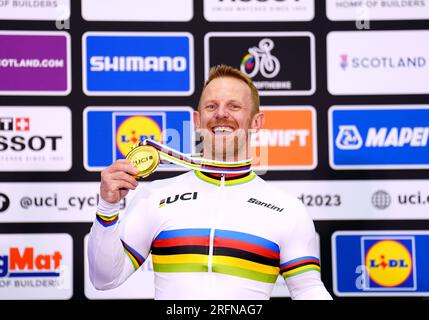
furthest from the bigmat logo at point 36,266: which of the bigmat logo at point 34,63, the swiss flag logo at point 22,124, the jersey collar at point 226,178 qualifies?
the jersey collar at point 226,178

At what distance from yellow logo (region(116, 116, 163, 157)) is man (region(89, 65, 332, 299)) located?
0.93 m

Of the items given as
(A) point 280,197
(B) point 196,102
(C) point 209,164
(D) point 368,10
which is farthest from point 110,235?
(D) point 368,10

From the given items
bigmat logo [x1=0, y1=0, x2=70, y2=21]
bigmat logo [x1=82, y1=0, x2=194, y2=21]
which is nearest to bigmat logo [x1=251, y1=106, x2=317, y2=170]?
bigmat logo [x1=82, y1=0, x2=194, y2=21]

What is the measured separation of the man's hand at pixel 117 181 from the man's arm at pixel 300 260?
0.58m

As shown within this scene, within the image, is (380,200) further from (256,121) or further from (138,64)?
(138,64)

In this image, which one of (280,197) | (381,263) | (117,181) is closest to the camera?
(117,181)

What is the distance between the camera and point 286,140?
3.26 metres

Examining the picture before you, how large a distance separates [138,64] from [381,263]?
1.57 metres

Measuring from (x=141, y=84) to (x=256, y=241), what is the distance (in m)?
1.34

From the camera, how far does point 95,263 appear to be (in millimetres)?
2070

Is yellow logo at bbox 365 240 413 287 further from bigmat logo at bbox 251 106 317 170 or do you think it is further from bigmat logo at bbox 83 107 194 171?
bigmat logo at bbox 83 107 194 171

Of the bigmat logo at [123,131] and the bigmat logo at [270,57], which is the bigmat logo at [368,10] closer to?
the bigmat logo at [270,57]

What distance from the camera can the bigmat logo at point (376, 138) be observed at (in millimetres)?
3275
